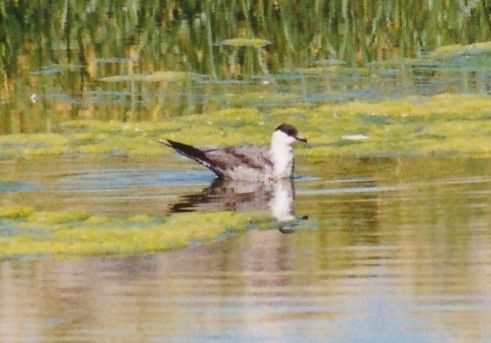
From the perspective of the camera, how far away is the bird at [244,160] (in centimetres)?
1234

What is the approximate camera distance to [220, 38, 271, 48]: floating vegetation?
19.5m

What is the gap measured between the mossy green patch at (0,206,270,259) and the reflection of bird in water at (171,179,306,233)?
421 mm

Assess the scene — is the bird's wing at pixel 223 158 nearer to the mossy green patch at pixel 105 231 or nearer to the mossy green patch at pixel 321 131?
the mossy green patch at pixel 321 131

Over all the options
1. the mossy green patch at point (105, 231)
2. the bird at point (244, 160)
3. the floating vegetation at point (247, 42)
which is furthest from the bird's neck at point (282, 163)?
the floating vegetation at point (247, 42)

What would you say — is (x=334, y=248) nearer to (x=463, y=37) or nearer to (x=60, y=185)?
(x=60, y=185)

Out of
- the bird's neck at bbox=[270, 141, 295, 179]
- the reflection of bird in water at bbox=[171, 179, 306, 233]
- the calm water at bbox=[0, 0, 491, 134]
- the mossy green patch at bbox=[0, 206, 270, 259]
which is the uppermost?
the calm water at bbox=[0, 0, 491, 134]

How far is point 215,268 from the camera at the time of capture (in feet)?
27.3

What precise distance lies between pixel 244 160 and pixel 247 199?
41.7 inches

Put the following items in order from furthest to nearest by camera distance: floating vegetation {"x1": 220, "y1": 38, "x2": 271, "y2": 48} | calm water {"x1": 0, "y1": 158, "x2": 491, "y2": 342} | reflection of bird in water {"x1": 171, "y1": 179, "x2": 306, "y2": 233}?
floating vegetation {"x1": 220, "y1": 38, "x2": 271, "y2": 48}
reflection of bird in water {"x1": 171, "y1": 179, "x2": 306, "y2": 233}
calm water {"x1": 0, "y1": 158, "x2": 491, "y2": 342}

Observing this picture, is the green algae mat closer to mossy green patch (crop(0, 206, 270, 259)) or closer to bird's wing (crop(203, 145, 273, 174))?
mossy green patch (crop(0, 206, 270, 259))

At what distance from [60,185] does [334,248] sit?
337 centimetres

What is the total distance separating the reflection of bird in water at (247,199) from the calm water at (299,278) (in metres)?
0.10

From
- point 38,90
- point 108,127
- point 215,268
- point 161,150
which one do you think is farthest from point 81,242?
point 38,90

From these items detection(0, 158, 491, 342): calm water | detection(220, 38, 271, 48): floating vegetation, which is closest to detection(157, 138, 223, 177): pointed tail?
detection(0, 158, 491, 342): calm water
